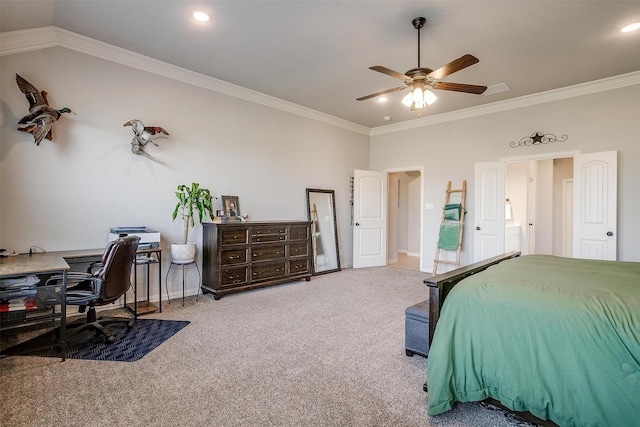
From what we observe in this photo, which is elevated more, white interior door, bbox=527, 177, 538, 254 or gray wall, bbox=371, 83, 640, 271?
gray wall, bbox=371, 83, 640, 271

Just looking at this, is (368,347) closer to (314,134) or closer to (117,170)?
(117,170)

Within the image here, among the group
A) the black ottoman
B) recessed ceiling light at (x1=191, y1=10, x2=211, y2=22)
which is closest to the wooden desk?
recessed ceiling light at (x1=191, y1=10, x2=211, y2=22)

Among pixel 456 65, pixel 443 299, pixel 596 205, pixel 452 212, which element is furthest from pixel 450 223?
pixel 443 299

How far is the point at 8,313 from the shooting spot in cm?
234

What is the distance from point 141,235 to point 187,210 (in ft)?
2.65

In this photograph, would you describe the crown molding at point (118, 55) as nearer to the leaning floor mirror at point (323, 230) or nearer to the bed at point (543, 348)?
the leaning floor mirror at point (323, 230)

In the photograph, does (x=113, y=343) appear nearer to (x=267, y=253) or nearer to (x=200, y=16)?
(x=267, y=253)

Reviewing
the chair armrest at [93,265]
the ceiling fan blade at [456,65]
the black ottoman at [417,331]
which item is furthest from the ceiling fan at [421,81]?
the chair armrest at [93,265]

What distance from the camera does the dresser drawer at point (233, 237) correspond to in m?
4.15

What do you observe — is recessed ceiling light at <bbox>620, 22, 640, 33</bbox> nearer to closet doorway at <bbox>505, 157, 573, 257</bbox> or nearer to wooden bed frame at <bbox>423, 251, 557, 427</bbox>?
wooden bed frame at <bbox>423, 251, 557, 427</bbox>

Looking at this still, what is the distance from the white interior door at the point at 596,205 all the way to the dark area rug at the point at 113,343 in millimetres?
5286

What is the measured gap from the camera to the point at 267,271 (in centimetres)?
468

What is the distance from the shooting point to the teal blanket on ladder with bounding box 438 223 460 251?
5.68 m

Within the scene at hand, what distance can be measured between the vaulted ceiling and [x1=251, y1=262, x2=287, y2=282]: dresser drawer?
2668 mm
